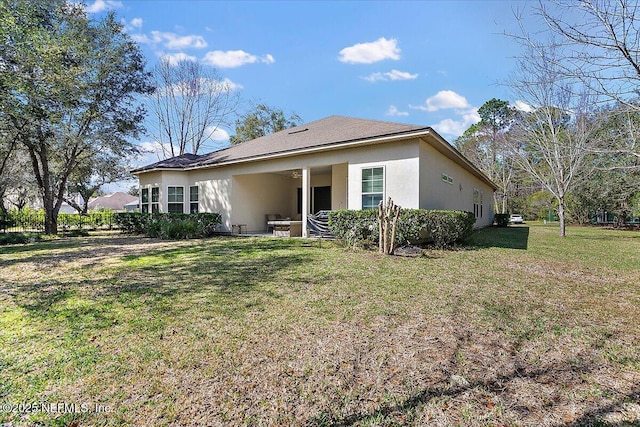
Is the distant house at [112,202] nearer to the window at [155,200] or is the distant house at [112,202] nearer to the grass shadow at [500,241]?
the window at [155,200]

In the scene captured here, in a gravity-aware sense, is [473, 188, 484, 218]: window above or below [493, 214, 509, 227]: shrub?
above

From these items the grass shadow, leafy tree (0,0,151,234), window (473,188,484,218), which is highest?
leafy tree (0,0,151,234)

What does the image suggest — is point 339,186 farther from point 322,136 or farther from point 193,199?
point 193,199

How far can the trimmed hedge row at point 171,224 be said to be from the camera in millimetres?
13203

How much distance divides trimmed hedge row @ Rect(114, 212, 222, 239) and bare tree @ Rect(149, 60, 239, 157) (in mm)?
15484

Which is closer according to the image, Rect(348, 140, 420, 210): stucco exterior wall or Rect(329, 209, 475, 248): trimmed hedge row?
Rect(329, 209, 475, 248): trimmed hedge row

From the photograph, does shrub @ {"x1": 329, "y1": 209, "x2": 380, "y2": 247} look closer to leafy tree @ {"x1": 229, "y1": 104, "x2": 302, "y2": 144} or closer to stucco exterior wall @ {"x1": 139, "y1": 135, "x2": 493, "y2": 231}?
stucco exterior wall @ {"x1": 139, "y1": 135, "x2": 493, "y2": 231}

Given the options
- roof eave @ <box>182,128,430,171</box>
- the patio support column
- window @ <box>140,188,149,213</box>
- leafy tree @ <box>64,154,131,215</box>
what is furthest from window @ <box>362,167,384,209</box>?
leafy tree @ <box>64,154,131,215</box>

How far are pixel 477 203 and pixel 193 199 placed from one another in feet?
56.6

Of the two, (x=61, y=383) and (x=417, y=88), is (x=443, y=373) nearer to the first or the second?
(x=61, y=383)

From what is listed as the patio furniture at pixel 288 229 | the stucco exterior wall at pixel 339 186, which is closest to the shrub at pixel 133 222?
the patio furniture at pixel 288 229

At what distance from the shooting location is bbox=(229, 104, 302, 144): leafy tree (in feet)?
111

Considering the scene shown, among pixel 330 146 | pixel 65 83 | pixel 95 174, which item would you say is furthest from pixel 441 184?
pixel 95 174

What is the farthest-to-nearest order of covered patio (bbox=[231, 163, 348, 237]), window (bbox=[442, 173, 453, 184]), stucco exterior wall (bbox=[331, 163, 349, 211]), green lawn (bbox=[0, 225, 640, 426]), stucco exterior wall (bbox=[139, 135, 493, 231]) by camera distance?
covered patio (bbox=[231, 163, 348, 237]) < stucco exterior wall (bbox=[331, 163, 349, 211]) < window (bbox=[442, 173, 453, 184]) < stucco exterior wall (bbox=[139, 135, 493, 231]) < green lawn (bbox=[0, 225, 640, 426])
